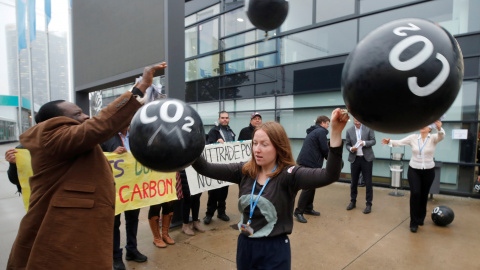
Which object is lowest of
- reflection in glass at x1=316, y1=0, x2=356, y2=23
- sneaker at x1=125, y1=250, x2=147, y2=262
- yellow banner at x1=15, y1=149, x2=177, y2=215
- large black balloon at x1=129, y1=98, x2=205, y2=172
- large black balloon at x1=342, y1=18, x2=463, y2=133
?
sneaker at x1=125, y1=250, x2=147, y2=262

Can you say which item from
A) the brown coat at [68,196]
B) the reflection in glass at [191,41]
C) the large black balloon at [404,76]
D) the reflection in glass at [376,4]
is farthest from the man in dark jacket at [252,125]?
the reflection in glass at [191,41]

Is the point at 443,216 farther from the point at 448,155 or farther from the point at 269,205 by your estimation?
the point at 269,205

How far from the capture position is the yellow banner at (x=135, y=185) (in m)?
3.77

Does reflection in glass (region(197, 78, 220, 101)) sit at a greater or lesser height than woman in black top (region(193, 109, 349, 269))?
greater

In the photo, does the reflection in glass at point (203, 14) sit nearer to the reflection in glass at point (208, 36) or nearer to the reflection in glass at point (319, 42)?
the reflection in glass at point (208, 36)

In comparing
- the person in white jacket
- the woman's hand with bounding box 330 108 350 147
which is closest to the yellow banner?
the woman's hand with bounding box 330 108 350 147

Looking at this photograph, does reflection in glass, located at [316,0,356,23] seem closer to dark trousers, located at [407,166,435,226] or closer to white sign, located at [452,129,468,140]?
white sign, located at [452,129,468,140]

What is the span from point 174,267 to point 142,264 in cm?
43

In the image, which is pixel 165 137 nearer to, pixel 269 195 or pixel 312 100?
pixel 269 195

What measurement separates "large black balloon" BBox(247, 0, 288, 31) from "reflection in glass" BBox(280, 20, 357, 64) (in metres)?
7.20

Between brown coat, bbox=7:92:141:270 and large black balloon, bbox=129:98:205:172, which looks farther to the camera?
brown coat, bbox=7:92:141:270

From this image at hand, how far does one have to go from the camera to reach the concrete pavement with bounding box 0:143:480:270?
143 inches

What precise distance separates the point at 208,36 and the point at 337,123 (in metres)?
11.8

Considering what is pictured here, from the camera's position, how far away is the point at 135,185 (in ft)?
13.0
